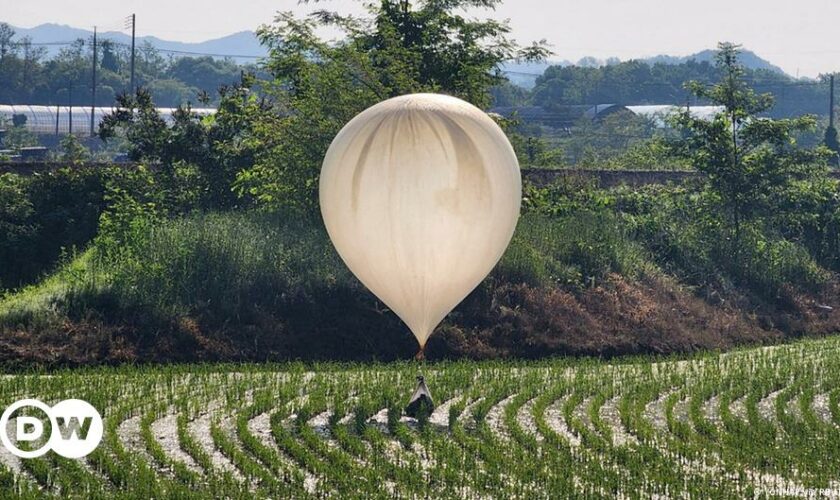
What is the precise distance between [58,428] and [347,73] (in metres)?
16.8

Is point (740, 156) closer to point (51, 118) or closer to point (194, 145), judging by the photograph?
point (194, 145)

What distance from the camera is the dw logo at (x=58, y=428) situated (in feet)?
60.7

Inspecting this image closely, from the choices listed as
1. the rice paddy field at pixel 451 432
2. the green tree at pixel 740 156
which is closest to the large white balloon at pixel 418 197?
the rice paddy field at pixel 451 432

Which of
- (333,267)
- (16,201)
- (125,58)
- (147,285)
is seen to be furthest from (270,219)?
(125,58)

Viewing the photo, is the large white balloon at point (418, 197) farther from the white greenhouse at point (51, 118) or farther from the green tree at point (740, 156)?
the white greenhouse at point (51, 118)

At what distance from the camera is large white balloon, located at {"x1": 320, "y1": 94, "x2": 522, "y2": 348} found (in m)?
19.4

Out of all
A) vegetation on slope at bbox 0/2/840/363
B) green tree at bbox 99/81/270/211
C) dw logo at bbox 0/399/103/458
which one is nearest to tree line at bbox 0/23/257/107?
green tree at bbox 99/81/270/211

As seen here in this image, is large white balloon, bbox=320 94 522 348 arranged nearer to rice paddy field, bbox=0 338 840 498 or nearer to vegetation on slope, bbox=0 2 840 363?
rice paddy field, bbox=0 338 840 498

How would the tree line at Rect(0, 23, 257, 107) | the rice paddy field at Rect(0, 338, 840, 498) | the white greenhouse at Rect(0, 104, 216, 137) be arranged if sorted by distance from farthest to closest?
the tree line at Rect(0, 23, 257, 107), the white greenhouse at Rect(0, 104, 216, 137), the rice paddy field at Rect(0, 338, 840, 498)

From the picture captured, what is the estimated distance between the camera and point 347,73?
3447 centimetres

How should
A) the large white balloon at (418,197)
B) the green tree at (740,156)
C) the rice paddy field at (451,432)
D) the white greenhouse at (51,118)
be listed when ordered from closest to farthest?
the rice paddy field at (451,432) → the large white balloon at (418,197) → the green tree at (740,156) → the white greenhouse at (51,118)

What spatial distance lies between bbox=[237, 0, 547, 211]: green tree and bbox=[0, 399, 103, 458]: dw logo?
13150 mm

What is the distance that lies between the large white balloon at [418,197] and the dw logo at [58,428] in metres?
4.62

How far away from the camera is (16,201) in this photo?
37.8 metres
